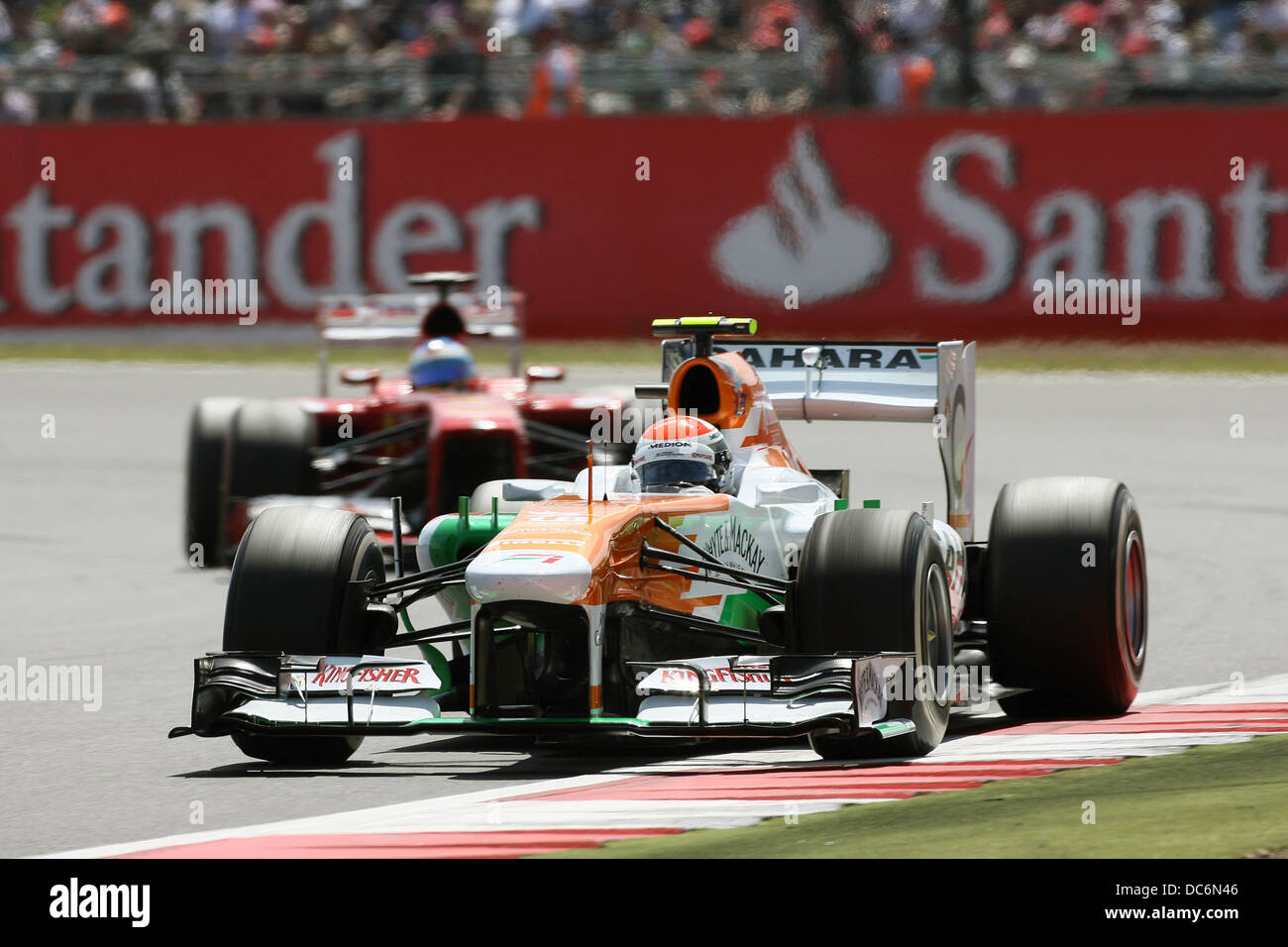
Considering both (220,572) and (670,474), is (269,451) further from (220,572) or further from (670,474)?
(670,474)

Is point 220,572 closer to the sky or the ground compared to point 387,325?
closer to the ground

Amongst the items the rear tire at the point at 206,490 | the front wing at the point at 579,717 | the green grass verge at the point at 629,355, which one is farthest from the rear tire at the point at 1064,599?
the green grass verge at the point at 629,355

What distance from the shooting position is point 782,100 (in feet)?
77.9

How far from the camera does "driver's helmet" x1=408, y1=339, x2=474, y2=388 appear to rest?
46.1ft

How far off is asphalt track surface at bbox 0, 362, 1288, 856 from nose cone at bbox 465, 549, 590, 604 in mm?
579

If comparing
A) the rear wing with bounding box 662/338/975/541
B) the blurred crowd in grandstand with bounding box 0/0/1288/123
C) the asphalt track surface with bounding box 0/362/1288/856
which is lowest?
the asphalt track surface with bounding box 0/362/1288/856

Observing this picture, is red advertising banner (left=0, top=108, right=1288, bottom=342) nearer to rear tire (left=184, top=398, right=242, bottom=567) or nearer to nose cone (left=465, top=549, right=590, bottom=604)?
→ rear tire (left=184, top=398, right=242, bottom=567)

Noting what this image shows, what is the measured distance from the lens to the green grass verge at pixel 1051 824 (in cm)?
610

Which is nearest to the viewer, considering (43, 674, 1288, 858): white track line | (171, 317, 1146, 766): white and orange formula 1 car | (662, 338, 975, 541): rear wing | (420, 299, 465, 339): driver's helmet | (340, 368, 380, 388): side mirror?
(43, 674, 1288, 858): white track line

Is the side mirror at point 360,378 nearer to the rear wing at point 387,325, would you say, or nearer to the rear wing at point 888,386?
the rear wing at point 387,325

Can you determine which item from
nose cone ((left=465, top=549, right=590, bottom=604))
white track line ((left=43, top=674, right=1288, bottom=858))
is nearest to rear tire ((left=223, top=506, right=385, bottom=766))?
nose cone ((left=465, top=549, right=590, bottom=604))

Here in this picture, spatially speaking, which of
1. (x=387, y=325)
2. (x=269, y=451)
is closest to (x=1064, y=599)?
(x=269, y=451)

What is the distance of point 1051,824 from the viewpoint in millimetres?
6457

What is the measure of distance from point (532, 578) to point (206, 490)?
20.7 feet
